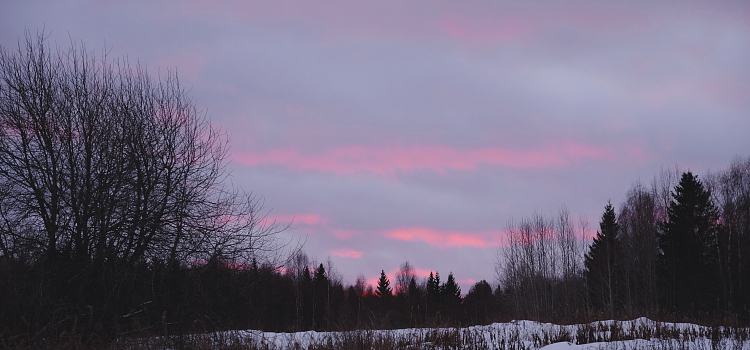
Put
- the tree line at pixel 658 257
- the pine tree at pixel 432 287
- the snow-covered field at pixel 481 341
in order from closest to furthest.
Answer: the snow-covered field at pixel 481 341, the tree line at pixel 658 257, the pine tree at pixel 432 287

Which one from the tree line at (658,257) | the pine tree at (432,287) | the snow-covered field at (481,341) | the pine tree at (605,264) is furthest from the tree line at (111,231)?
the pine tree at (432,287)

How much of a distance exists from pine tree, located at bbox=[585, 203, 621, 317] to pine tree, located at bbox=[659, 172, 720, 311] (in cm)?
473

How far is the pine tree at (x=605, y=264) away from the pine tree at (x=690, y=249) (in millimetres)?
4726

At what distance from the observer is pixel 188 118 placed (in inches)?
586

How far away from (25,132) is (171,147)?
11.6 ft

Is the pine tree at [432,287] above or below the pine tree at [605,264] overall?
below

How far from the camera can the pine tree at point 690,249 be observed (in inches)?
1435

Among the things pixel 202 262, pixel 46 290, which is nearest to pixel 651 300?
pixel 202 262

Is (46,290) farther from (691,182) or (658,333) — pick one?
(691,182)

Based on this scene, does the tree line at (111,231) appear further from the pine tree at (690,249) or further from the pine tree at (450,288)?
the pine tree at (450,288)

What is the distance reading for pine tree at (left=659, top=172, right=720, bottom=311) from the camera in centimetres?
3644

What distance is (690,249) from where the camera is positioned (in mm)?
38250

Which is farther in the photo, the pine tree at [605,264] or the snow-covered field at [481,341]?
the pine tree at [605,264]

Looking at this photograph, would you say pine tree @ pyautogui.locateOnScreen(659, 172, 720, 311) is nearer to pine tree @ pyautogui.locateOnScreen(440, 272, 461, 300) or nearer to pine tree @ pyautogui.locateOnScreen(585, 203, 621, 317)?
pine tree @ pyautogui.locateOnScreen(585, 203, 621, 317)
